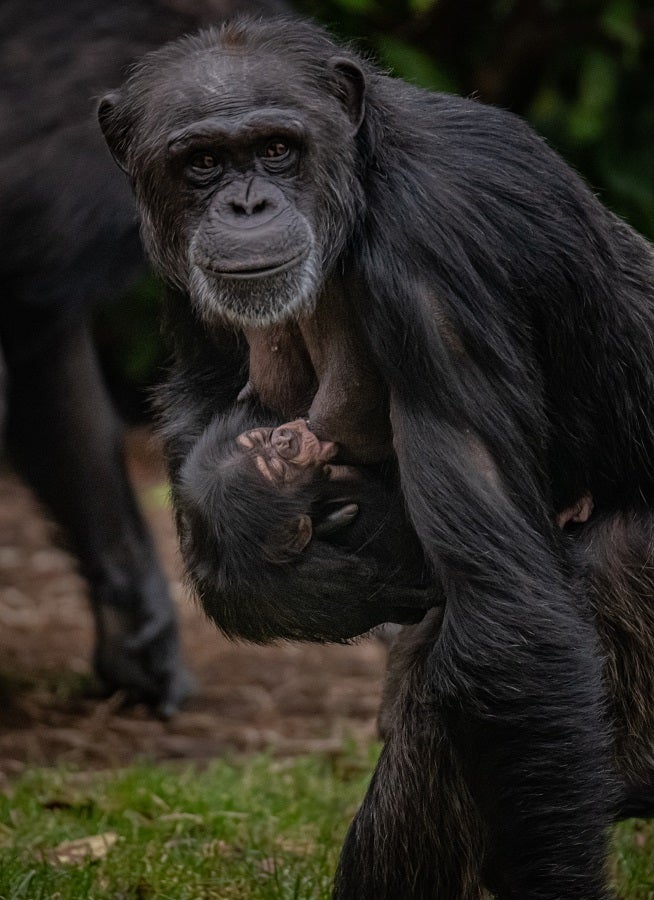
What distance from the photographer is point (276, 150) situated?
148 inches

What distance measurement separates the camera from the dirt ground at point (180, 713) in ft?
21.2

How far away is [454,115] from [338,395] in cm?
79

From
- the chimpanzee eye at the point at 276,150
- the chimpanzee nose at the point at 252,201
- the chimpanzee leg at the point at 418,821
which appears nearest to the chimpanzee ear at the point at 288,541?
the chimpanzee leg at the point at 418,821

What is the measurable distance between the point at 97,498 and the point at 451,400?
3.82 m

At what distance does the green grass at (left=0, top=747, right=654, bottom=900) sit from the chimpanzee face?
160 cm

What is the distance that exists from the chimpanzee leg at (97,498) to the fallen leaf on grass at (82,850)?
2403 mm

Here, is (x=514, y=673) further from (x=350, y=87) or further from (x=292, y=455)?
(x=350, y=87)

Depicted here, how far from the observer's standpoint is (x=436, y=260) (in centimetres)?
356

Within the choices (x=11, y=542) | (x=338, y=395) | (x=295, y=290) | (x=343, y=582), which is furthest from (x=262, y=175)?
(x=11, y=542)

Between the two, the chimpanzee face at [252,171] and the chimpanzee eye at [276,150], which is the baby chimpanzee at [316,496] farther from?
the chimpanzee eye at [276,150]

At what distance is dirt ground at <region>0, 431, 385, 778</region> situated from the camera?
21.2 feet

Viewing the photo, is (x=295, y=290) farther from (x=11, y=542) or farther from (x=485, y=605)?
(x=11, y=542)

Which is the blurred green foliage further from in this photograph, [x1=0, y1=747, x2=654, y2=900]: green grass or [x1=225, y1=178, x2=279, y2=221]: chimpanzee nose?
[x1=225, y1=178, x2=279, y2=221]: chimpanzee nose

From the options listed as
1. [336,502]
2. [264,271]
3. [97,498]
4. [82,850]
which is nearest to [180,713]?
[97,498]
